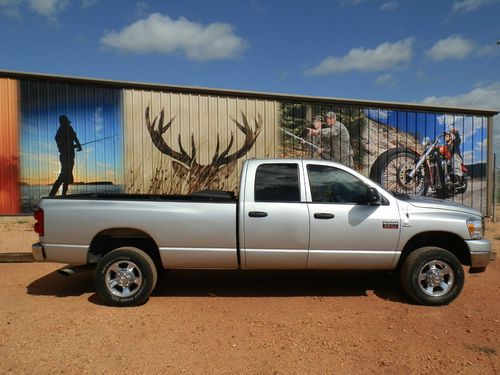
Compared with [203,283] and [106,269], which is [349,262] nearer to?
[203,283]

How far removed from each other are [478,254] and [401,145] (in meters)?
8.82

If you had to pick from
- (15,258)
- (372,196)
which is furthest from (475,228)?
(15,258)

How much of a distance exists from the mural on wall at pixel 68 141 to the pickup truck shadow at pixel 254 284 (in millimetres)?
5422

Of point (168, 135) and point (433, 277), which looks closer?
point (433, 277)

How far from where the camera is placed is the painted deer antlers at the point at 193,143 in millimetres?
12262

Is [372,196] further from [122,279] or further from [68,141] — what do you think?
[68,141]

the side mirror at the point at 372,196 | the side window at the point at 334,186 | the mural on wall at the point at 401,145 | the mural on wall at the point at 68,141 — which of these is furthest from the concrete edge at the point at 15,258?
the mural on wall at the point at 401,145

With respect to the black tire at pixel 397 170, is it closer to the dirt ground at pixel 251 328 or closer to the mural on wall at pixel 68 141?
the dirt ground at pixel 251 328

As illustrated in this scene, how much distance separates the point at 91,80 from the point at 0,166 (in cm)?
341

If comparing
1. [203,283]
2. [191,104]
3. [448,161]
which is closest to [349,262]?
[203,283]

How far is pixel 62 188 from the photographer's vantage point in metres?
12.0

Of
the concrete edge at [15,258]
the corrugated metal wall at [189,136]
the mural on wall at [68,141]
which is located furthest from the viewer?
the corrugated metal wall at [189,136]

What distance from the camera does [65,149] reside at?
11992 millimetres

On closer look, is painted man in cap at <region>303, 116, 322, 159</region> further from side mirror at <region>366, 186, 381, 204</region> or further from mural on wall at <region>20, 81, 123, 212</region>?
side mirror at <region>366, 186, 381, 204</region>
